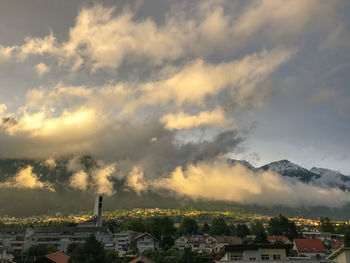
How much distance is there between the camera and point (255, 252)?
34.9m

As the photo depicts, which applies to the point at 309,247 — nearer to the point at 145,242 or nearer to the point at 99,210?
the point at 145,242

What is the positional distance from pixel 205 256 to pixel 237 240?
113 ft

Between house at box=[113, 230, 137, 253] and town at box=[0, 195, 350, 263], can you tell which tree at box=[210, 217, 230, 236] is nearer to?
town at box=[0, 195, 350, 263]

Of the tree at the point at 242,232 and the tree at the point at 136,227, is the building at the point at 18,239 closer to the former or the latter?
the tree at the point at 136,227

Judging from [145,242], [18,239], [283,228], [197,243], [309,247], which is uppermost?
[283,228]

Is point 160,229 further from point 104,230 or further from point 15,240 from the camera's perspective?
point 15,240

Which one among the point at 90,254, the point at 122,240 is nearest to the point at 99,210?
the point at 122,240

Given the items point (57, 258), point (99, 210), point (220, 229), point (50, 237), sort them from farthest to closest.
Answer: point (99, 210) → point (220, 229) → point (50, 237) → point (57, 258)

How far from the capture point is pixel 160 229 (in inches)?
5157

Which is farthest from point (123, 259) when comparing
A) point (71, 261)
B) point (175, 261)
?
point (71, 261)

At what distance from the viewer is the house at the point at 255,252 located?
114ft

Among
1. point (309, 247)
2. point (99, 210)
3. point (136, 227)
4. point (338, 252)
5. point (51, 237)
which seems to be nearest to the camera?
point (338, 252)

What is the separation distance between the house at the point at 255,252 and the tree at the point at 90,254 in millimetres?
23684

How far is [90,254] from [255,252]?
27.8 m
